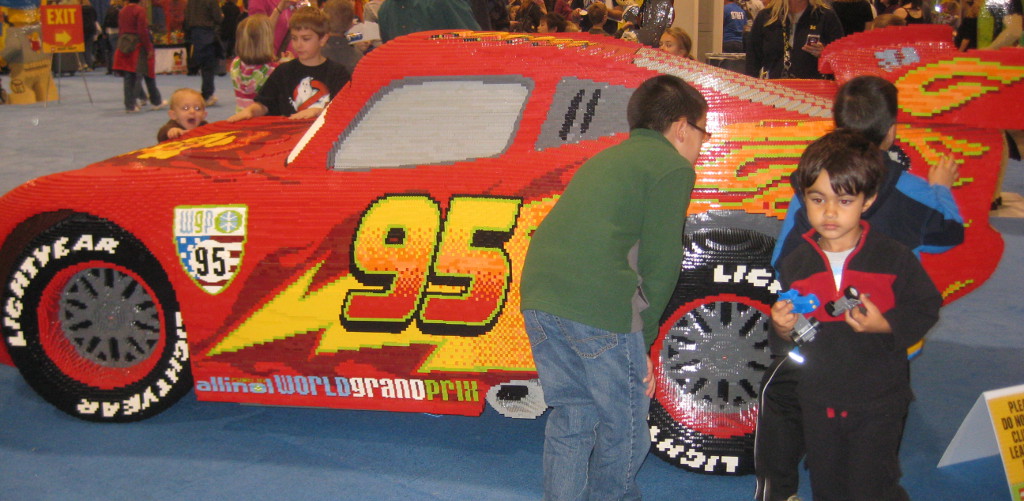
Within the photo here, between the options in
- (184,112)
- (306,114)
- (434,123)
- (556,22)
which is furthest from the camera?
(556,22)

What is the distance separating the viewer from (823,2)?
689 cm

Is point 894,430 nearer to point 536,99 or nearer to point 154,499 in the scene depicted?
point 536,99

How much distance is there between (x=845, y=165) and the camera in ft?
8.12

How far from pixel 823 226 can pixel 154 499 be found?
249 cm

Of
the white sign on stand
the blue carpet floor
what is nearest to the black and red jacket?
the white sign on stand

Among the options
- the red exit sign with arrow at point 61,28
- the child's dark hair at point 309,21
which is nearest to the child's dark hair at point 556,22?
the child's dark hair at point 309,21

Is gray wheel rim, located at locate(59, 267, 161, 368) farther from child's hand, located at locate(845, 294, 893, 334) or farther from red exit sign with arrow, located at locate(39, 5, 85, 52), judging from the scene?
red exit sign with arrow, located at locate(39, 5, 85, 52)

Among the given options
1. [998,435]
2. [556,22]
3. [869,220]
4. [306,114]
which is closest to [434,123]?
[306,114]

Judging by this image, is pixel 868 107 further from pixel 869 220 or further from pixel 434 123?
pixel 434 123

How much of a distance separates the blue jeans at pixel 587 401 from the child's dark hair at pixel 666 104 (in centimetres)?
62

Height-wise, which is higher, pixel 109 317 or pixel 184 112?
pixel 184 112

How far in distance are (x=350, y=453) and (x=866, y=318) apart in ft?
6.92

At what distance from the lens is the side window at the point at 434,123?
3.50 meters

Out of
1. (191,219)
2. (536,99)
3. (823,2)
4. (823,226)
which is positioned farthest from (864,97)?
(823,2)
